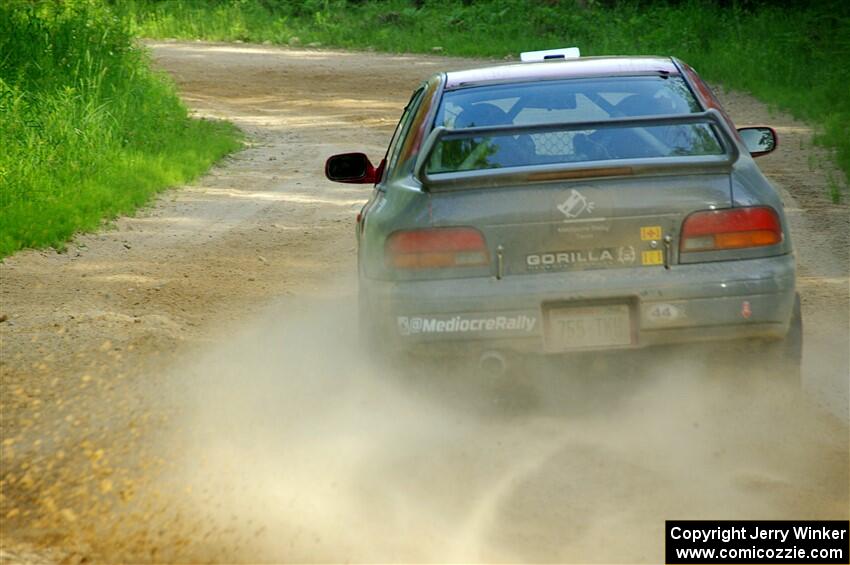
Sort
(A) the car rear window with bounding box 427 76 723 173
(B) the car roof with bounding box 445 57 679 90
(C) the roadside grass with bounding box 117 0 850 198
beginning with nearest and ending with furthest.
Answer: (A) the car rear window with bounding box 427 76 723 173 → (B) the car roof with bounding box 445 57 679 90 → (C) the roadside grass with bounding box 117 0 850 198

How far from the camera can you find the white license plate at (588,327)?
5320 mm

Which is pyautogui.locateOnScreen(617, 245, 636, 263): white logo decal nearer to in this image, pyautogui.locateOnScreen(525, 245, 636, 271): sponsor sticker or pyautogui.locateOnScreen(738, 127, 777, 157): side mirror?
pyautogui.locateOnScreen(525, 245, 636, 271): sponsor sticker

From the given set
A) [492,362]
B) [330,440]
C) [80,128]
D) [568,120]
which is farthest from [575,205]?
[80,128]

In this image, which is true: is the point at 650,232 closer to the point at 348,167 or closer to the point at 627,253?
the point at 627,253

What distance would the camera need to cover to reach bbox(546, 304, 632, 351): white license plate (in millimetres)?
5320

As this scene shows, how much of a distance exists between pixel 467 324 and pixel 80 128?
9224 millimetres

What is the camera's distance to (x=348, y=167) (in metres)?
7.01

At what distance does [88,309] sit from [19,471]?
3.10m

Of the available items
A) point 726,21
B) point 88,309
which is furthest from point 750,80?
point 88,309

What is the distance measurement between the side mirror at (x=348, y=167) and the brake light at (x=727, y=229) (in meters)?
2.14

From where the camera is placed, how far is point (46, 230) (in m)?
10.6

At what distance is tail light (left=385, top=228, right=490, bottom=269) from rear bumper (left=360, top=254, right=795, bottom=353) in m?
0.08

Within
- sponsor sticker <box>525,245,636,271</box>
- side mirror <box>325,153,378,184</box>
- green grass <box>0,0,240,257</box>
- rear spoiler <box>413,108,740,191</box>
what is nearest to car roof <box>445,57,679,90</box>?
side mirror <box>325,153,378,184</box>

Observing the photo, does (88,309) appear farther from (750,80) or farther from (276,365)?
(750,80)
